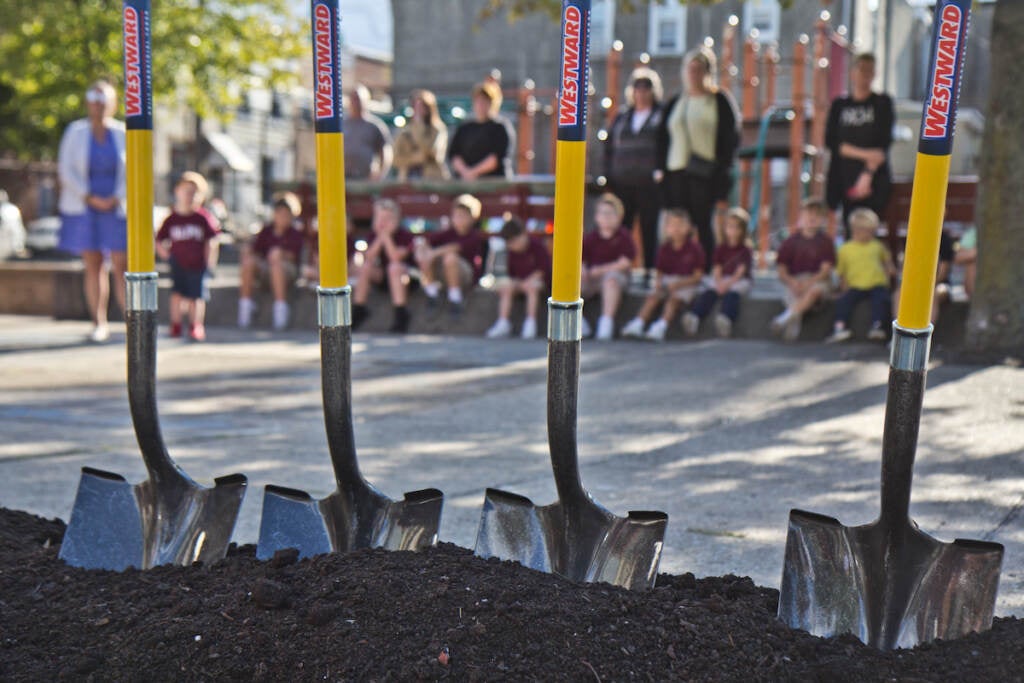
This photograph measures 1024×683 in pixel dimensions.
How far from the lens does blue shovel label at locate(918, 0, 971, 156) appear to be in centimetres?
216

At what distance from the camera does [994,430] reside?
4875 millimetres

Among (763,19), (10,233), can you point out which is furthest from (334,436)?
(10,233)

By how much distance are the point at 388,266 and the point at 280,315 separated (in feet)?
3.43

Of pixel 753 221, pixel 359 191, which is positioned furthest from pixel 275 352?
pixel 753 221

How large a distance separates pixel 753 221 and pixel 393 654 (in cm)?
1413

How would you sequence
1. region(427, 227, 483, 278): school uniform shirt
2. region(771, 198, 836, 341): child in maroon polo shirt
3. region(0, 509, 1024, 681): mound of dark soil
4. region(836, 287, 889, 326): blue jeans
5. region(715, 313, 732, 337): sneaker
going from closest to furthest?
region(0, 509, 1024, 681): mound of dark soil → region(836, 287, 889, 326): blue jeans → region(771, 198, 836, 341): child in maroon polo shirt → region(715, 313, 732, 337): sneaker → region(427, 227, 483, 278): school uniform shirt

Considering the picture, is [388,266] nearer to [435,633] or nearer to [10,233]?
[435,633]

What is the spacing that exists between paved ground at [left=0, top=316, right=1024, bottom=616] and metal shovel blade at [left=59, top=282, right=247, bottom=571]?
1.61 ft

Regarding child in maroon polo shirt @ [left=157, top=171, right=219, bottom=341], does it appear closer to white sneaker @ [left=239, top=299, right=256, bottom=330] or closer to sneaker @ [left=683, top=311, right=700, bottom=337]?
white sneaker @ [left=239, top=299, right=256, bottom=330]

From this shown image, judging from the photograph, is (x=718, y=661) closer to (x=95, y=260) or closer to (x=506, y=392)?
(x=506, y=392)

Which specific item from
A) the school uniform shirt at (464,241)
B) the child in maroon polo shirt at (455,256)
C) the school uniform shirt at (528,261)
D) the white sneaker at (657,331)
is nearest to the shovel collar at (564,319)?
the white sneaker at (657,331)

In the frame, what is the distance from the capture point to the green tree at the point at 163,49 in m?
Result: 23.2

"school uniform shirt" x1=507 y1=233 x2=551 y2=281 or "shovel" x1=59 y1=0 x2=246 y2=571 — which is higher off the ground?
"shovel" x1=59 y1=0 x2=246 y2=571

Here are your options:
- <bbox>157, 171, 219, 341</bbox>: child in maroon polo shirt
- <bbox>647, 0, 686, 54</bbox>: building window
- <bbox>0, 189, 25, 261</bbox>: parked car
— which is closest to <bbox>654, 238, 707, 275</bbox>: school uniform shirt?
<bbox>157, 171, 219, 341</bbox>: child in maroon polo shirt
